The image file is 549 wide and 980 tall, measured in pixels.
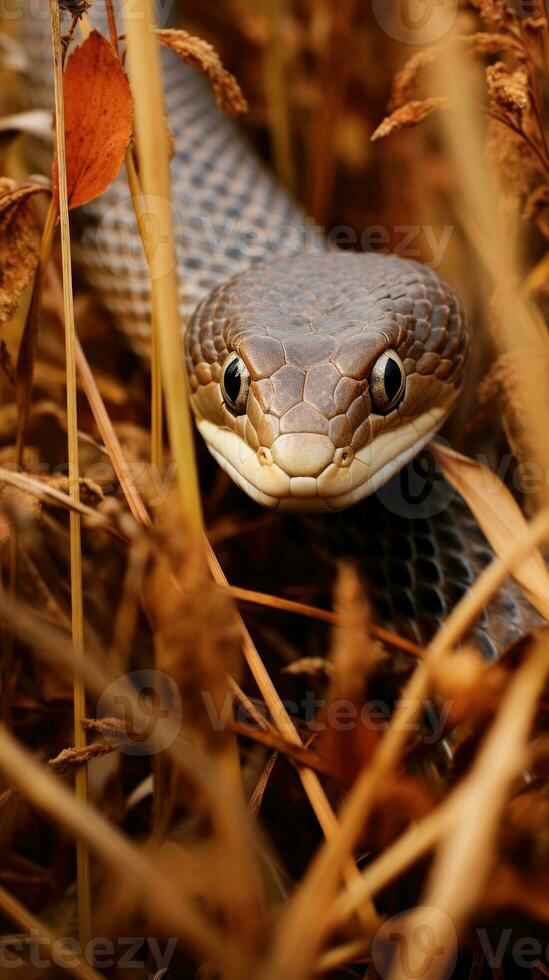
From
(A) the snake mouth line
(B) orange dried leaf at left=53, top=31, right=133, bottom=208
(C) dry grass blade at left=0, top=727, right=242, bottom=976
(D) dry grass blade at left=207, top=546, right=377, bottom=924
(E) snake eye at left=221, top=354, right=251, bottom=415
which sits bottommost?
(D) dry grass blade at left=207, top=546, right=377, bottom=924

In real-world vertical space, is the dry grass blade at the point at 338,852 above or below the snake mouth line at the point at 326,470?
below

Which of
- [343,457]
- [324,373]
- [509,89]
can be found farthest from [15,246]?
[509,89]

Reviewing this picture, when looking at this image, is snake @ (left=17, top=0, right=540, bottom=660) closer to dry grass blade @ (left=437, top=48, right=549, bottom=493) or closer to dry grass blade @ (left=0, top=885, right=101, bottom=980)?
dry grass blade @ (left=437, top=48, right=549, bottom=493)

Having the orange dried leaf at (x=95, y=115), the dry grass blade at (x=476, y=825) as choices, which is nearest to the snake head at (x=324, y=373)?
the orange dried leaf at (x=95, y=115)

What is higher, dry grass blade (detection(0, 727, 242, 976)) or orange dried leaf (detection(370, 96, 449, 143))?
orange dried leaf (detection(370, 96, 449, 143))

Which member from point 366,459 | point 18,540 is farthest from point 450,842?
point 18,540

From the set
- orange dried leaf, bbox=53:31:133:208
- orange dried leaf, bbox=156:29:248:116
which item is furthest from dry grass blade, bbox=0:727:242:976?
orange dried leaf, bbox=156:29:248:116

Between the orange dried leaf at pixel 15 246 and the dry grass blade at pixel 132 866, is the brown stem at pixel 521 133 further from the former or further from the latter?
the dry grass blade at pixel 132 866
